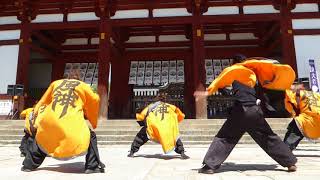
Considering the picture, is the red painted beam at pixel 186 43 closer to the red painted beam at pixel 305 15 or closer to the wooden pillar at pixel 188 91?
the wooden pillar at pixel 188 91

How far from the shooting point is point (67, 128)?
12.0 ft

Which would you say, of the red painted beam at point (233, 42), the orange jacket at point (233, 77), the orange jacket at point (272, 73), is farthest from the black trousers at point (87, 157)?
the red painted beam at point (233, 42)

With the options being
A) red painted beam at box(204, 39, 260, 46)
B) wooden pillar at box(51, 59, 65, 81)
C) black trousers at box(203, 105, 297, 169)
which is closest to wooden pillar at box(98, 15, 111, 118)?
wooden pillar at box(51, 59, 65, 81)

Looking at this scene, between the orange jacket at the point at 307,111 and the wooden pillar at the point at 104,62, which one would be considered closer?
the orange jacket at the point at 307,111

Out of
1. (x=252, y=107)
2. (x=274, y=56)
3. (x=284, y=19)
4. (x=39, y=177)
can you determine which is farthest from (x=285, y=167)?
(x=274, y=56)

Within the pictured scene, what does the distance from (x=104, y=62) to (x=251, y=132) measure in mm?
8072

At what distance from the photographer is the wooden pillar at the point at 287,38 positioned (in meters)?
10.9

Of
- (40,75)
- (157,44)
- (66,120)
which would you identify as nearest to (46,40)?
(40,75)

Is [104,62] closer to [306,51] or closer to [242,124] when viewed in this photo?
[306,51]

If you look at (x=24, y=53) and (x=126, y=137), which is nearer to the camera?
(x=126, y=137)

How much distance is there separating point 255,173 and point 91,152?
1.74m

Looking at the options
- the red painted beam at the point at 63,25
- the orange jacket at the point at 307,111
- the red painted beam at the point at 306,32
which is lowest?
the orange jacket at the point at 307,111

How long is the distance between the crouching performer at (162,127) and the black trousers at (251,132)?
68.1 inches

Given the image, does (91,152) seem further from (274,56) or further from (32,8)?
(274,56)
